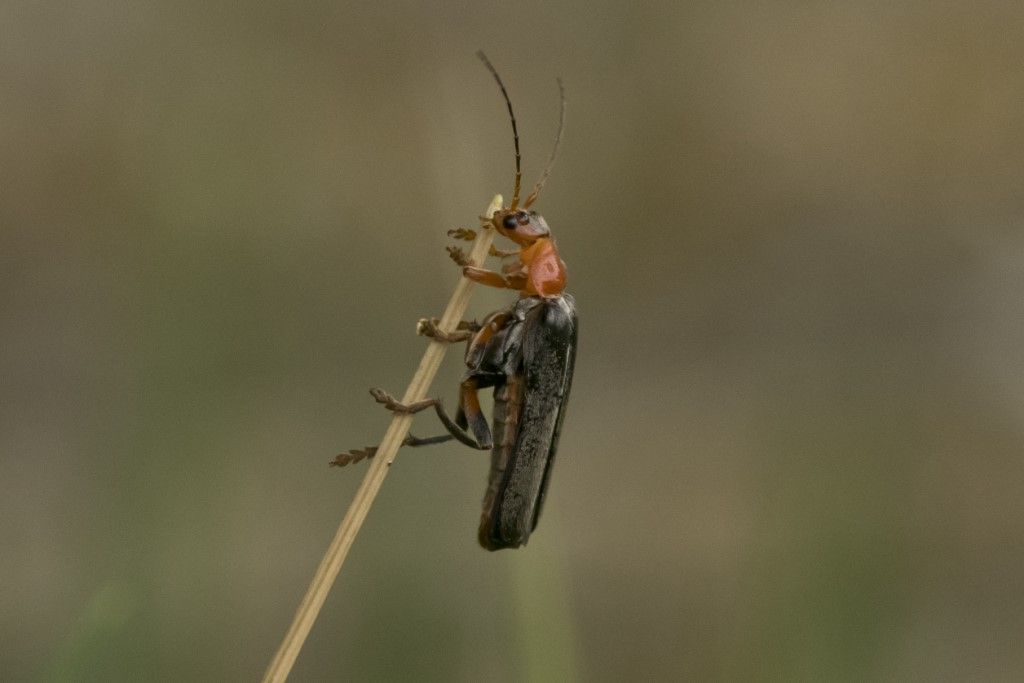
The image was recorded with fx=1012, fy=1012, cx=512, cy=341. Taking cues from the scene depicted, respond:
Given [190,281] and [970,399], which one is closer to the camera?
[190,281]

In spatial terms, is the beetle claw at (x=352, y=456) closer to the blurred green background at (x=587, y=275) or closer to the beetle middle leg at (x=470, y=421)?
the beetle middle leg at (x=470, y=421)

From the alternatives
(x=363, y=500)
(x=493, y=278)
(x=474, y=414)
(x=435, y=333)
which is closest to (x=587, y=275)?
(x=474, y=414)

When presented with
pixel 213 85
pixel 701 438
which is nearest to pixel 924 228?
pixel 701 438

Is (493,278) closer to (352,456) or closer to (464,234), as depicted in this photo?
(464,234)

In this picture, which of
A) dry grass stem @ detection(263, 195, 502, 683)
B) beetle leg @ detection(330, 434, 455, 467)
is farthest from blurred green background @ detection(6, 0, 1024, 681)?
dry grass stem @ detection(263, 195, 502, 683)

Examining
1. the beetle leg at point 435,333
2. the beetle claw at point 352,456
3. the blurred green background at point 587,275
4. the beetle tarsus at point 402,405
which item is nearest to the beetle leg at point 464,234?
the beetle leg at point 435,333

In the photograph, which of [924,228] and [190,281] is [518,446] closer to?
[190,281]
